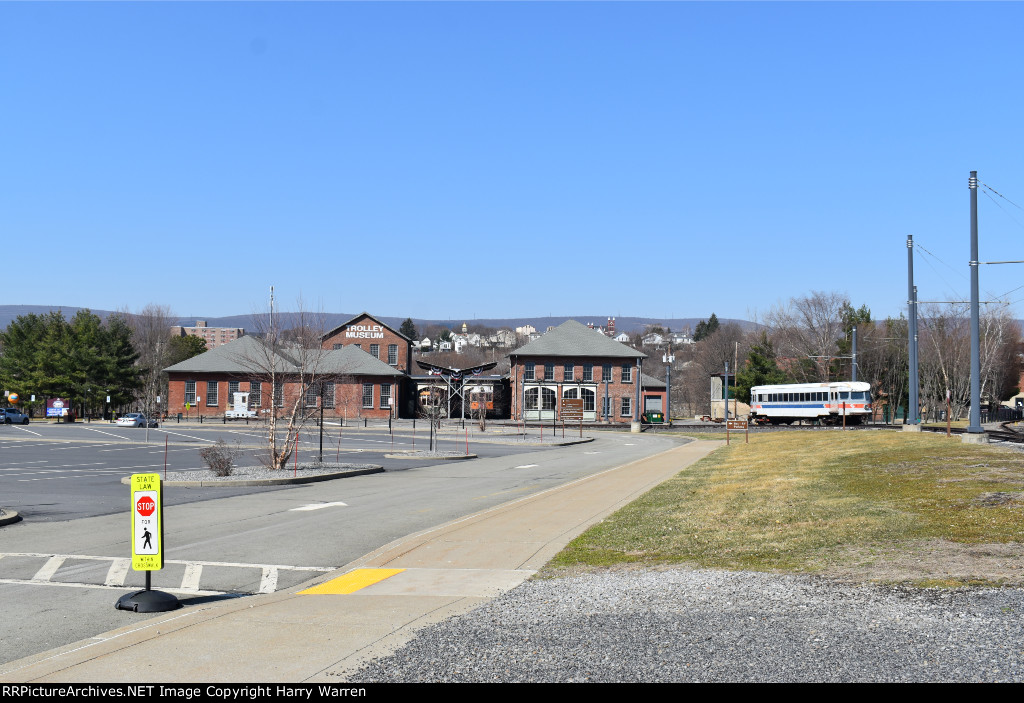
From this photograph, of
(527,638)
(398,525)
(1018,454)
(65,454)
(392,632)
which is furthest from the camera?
(65,454)

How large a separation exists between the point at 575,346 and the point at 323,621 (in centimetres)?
8393

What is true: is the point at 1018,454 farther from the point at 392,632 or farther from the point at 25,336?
the point at 25,336

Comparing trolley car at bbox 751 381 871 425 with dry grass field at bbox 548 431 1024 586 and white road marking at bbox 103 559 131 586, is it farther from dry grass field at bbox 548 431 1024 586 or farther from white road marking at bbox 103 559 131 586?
white road marking at bbox 103 559 131 586

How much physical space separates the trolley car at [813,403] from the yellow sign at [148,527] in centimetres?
6241

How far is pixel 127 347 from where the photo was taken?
10150 cm

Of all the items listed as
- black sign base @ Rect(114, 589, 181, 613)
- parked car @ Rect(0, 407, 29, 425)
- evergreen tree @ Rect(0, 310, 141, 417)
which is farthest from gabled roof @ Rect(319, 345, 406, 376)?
black sign base @ Rect(114, 589, 181, 613)

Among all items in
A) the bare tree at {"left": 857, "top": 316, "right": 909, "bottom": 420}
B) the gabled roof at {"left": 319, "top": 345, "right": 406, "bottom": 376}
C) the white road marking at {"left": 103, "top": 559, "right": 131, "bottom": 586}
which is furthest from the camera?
the bare tree at {"left": 857, "top": 316, "right": 909, "bottom": 420}

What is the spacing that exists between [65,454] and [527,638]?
36.7m

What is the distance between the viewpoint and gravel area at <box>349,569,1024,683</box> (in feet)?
21.3

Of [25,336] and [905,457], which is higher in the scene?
[25,336]

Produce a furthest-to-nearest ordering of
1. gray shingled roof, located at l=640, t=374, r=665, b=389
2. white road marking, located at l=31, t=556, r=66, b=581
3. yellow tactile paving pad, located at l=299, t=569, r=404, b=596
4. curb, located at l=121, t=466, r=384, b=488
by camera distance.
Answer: gray shingled roof, located at l=640, t=374, r=665, b=389 → curb, located at l=121, t=466, r=384, b=488 → white road marking, located at l=31, t=556, r=66, b=581 → yellow tactile paving pad, located at l=299, t=569, r=404, b=596

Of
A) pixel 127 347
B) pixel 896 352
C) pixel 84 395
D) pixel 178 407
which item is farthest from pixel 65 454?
pixel 896 352

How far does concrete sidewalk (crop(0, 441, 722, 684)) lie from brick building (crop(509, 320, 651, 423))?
74954 mm
